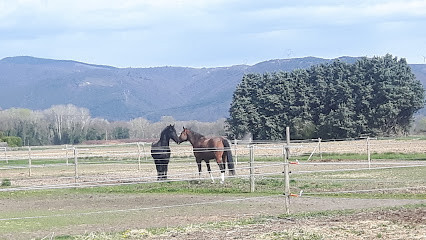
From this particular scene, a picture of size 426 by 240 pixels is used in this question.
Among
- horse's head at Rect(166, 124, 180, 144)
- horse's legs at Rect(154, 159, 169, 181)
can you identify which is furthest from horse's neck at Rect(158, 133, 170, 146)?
horse's legs at Rect(154, 159, 169, 181)

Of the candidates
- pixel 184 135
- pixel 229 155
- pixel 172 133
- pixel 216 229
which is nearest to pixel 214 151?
pixel 229 155

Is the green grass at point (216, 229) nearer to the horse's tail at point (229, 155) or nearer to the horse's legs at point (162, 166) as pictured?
the horse's tail at point (229, 155)

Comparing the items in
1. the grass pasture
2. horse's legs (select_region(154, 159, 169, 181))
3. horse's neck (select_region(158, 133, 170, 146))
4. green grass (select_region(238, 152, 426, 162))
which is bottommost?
the grass pasture

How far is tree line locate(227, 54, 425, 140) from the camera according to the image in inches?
2012

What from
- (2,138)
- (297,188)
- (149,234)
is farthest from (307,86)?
(149,234)

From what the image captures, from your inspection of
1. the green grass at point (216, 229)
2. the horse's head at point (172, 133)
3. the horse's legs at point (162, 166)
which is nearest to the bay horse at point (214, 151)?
the horse's head at point (172, 133)

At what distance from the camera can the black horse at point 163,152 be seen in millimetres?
21078

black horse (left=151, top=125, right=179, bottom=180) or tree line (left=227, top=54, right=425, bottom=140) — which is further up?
tree line (left=227, top=54, right=425, bottom=140)

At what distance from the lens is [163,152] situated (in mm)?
21016

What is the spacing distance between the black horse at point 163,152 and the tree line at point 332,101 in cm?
3053

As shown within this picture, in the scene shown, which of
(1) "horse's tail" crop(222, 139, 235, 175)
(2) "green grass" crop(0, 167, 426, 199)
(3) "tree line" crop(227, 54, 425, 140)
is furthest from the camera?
(3) "tree line" crop(227, 54, 425, 140)

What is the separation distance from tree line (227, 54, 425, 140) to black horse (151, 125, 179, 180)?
100 feet

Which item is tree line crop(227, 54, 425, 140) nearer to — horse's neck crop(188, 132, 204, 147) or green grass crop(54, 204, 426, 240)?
horse's neck crop(188, 132, 204, 147)

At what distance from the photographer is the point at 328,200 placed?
14391 mm
